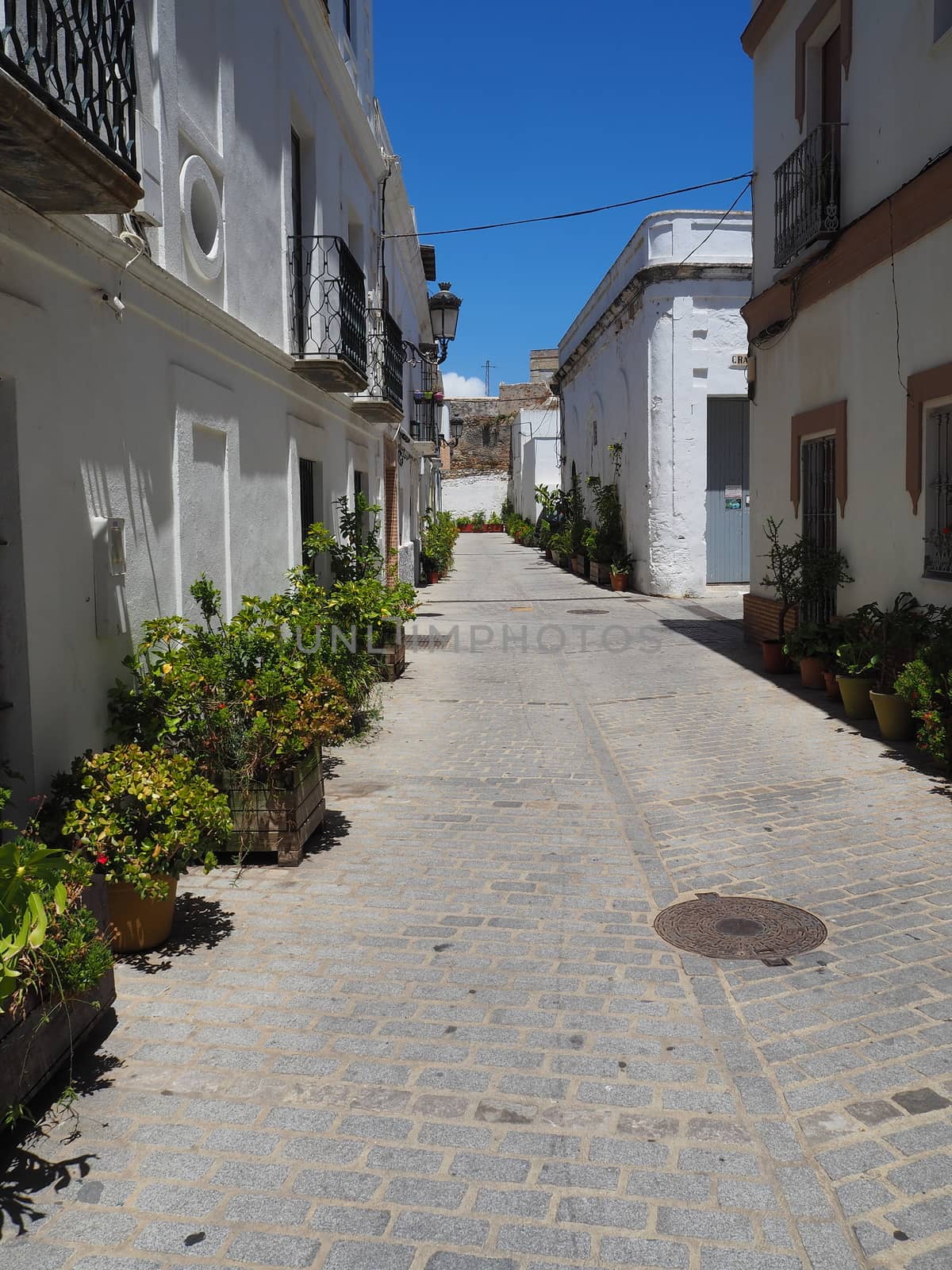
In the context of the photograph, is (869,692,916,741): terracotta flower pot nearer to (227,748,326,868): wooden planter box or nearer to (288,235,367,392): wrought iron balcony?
(227,748,326,868): wooden planter box

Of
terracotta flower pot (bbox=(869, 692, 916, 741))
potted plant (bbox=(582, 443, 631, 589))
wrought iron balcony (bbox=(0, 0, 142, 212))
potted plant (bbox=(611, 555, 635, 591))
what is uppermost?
wrought iron balcony (bbox=(0, 0, 142, 212))

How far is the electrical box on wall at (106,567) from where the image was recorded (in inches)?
197

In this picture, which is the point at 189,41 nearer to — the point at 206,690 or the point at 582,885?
the point at 206,690

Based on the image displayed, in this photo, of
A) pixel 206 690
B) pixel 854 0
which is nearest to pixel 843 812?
pixel 206 690

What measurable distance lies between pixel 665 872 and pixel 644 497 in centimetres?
1431

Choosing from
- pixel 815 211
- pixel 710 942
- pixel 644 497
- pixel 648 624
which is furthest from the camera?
pixel 644 497

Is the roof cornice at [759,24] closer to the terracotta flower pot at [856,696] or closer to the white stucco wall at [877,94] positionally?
the white stucco wall at [877,94]

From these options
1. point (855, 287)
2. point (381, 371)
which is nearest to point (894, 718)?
point (855, 287)

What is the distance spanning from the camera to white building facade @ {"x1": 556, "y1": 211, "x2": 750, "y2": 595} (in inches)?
692

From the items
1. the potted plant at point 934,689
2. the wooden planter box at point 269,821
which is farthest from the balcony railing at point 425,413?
the wooden planter box at point 269,821

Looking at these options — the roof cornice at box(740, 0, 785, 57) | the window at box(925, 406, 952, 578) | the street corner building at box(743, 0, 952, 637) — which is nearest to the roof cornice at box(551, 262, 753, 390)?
the roof cornice at box(740, 0, 785, 57)

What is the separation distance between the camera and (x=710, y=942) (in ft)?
14.3

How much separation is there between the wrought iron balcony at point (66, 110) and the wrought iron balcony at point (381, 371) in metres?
7.48

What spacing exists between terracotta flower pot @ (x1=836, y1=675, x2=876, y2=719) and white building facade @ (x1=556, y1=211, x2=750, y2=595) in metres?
9.87
